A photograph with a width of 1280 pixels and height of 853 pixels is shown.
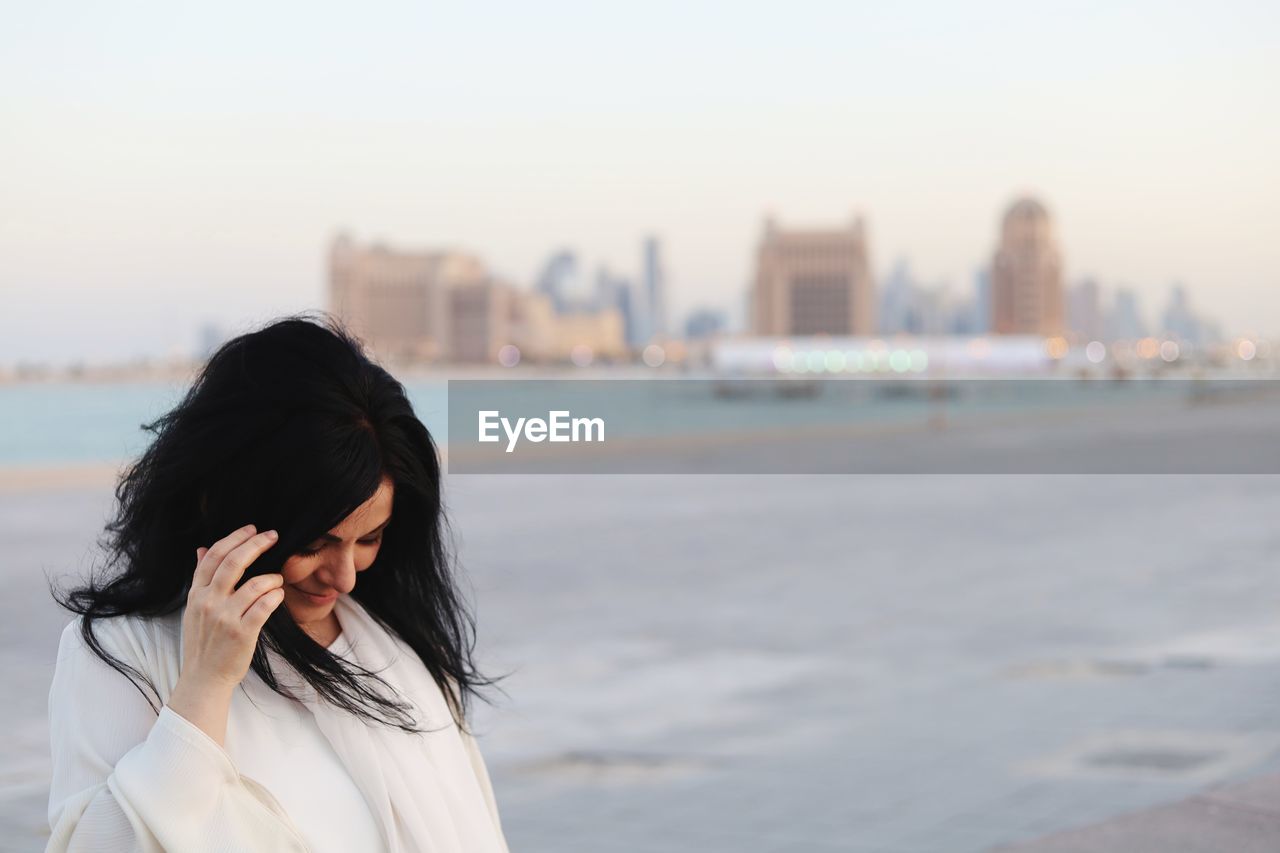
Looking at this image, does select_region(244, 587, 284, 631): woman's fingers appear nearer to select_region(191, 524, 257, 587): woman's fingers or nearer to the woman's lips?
select_region(191, 524, 257, 587): woman's fingers

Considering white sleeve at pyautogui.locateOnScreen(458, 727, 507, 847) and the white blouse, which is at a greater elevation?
the white blouse

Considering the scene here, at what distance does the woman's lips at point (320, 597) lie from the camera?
2076mm

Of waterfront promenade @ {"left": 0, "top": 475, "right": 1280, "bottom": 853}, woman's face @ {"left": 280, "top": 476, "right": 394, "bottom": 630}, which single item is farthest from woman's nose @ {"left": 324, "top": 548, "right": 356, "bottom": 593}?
waterfront promenade @ {"left": 0, "top": 475, "right": 1280, "bottom": 853}

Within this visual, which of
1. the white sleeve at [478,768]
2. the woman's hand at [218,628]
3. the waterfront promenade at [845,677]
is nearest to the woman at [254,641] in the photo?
the woman's hand at [218,628]

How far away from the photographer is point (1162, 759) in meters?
6.03

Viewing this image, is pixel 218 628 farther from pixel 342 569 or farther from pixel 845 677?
pixel 845 677

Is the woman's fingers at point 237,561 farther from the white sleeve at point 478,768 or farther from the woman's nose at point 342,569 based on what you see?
the white sleeve at point 478,768

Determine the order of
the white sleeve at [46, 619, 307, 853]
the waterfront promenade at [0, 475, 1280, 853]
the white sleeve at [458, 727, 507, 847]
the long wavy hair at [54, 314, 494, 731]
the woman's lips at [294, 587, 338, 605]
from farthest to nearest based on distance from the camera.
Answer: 1. the waterfront promenade at [0, 475, 1280, 853]
2. the white sleeve at [458, 727, 507, 847]
3. the woman's lips at [294, 587, 338, 605]
4. the long wavy hair at [54, 314, 494, 731]
5. the white sleeve at [46, 619, 307, 853]

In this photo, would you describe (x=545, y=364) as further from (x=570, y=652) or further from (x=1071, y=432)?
(x=570, y=652)

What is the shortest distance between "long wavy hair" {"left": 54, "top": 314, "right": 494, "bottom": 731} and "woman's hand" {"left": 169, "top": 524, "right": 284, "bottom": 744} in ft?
0.30

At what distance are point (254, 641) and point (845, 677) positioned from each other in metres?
6.27

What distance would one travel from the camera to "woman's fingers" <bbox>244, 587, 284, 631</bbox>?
1803 mm

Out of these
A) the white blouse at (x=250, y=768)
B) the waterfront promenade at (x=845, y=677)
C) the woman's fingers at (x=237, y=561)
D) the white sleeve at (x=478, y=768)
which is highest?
the woman's fingers at (x=237, y=561)

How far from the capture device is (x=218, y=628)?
1807 mm
